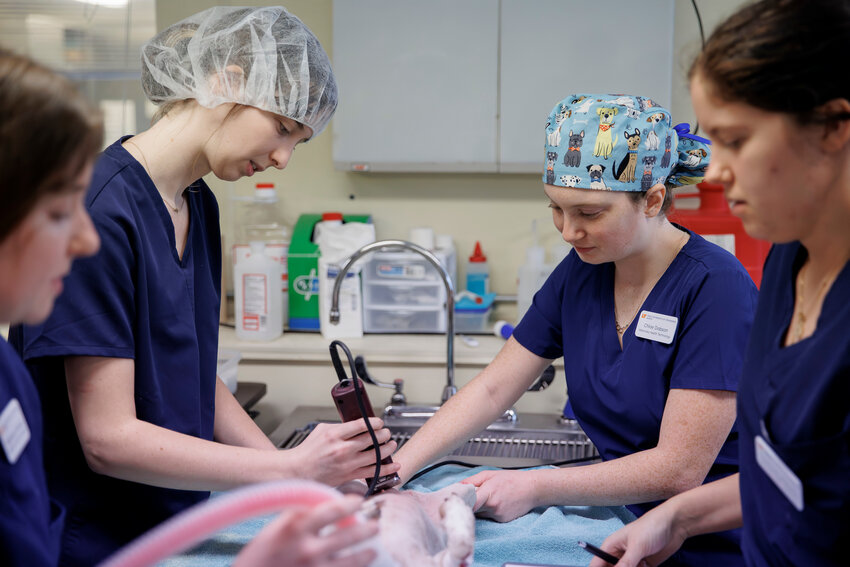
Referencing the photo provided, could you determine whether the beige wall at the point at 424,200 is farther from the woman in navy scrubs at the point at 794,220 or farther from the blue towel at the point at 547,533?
the woman in navy scrubs at the point at 794,220

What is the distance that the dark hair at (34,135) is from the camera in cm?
70

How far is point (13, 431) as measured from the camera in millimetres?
900

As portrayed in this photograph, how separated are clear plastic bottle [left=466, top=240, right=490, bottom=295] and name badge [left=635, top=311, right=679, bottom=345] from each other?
1.44 m

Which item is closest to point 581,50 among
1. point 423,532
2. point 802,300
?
point 802,300

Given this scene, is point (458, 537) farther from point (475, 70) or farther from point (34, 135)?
point (475, 70)

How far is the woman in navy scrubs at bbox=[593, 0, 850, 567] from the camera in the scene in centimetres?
82

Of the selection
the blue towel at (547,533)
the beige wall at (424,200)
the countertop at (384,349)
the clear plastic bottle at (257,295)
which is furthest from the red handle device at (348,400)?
the beige wall at (424,200)

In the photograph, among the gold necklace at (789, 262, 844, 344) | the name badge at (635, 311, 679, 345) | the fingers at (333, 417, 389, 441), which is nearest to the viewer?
the gold necklace at (789, 262, 844, 344)

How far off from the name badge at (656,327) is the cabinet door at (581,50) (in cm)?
130

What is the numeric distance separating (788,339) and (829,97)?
33cm

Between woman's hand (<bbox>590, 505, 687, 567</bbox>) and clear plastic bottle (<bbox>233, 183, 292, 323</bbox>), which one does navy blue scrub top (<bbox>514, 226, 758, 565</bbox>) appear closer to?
woman's hand (<bbox>590, 505, 687, 567</bbox>)

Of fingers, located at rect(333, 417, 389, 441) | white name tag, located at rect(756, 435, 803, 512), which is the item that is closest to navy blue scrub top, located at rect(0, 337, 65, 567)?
fingers, located at rect(333, 417, 389, 441)

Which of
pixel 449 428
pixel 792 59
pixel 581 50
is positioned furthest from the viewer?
pixel 581 50

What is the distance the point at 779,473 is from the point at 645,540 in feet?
1.15
